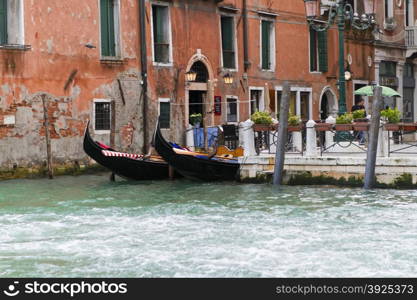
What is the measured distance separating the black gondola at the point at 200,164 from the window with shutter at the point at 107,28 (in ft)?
9.58

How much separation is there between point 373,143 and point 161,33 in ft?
20.4

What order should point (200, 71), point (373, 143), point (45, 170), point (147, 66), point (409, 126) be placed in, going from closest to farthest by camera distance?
point (373, 143) → point (409, 126) → point (45, 170) → point (147, 66) → point (200, 71)

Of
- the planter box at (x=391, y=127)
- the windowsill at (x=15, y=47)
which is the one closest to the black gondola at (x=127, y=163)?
the windowsill at (x=15, y=47)

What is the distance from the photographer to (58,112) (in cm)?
1516

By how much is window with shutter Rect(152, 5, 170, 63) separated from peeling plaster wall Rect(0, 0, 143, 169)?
739 millimetres

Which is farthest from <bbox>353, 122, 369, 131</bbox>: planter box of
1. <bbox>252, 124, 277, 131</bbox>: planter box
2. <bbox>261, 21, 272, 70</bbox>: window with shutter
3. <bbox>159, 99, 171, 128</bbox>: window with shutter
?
<bbox>261, 21, 272, 70</bbox>: window with shutter

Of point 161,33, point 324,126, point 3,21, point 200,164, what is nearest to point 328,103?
point 161,33

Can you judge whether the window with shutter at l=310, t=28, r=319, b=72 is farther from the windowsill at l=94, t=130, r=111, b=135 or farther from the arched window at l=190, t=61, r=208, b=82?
the windowsill at l=94, t=130, r=111, b=135

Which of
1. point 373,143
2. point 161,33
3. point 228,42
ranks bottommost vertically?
point 373,143

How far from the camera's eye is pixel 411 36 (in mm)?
24781

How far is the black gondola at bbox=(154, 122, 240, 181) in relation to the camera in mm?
13992

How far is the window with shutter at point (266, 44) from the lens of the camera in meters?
19.8

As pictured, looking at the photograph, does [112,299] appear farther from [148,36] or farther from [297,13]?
[297,13]

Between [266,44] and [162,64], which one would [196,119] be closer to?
[162,64]
